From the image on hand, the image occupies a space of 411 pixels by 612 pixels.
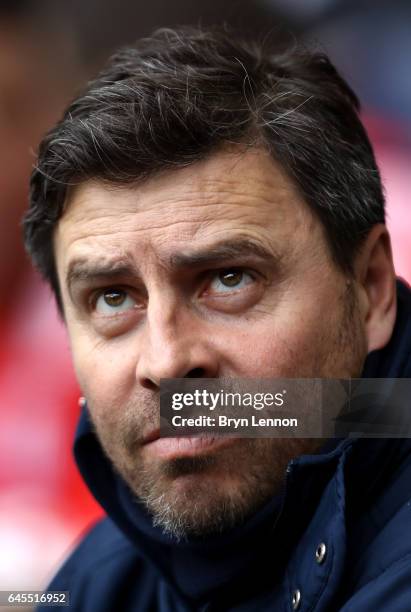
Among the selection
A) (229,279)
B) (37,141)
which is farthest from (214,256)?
(37,141)

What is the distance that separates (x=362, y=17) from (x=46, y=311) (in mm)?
1219

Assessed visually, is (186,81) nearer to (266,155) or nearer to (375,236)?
(266,155)

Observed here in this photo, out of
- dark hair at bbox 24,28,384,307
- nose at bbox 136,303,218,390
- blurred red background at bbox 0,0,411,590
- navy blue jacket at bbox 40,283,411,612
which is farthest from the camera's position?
blurred red background at bbox 0,0,411,590

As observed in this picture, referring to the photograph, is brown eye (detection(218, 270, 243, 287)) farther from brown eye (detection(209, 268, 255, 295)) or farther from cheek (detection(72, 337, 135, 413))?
cheek (detection(72, 337, 135, 413))

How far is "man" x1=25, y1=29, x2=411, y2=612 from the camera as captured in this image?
3.62ft

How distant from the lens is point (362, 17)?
2.43 m

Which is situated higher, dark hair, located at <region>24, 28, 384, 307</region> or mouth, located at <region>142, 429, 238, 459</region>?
dark hair, located at <region>24, 28, 384, 307</region>

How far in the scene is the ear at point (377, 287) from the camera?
1216 millimetres

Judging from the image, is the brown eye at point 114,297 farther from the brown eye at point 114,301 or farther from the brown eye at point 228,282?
the brown eye at point 228,282

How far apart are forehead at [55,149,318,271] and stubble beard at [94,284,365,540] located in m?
0.17

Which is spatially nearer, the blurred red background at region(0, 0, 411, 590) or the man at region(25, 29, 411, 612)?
the man at region(25, 29, 411, 612)

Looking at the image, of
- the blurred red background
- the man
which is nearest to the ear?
the man

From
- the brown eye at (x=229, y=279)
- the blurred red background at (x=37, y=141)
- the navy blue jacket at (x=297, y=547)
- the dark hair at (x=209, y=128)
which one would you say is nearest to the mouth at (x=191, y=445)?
the navy blue jacket at (x=297, y=547)

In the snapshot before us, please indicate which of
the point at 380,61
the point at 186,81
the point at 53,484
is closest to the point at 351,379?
the point at 186,81
